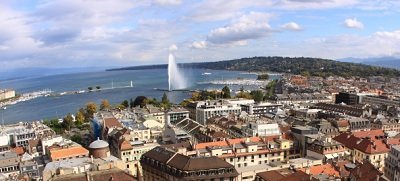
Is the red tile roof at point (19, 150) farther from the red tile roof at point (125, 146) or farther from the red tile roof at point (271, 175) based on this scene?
the red tile roof at point (271, 175)

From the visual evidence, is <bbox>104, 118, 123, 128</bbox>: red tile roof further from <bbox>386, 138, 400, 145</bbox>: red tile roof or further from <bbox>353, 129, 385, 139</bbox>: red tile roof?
<bbox>386, 138, 400, 145</bbox>: red tile roof

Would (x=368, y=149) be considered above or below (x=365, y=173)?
below

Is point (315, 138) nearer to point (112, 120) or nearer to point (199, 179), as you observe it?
point (199, 179)

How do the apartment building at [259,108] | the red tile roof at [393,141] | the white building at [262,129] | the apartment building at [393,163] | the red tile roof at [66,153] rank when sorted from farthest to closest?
the apartment building at [259,108]
the white building at [262,129]
the red tile roof at [66,153]
the red tile roof at [393,141]
the apartment building at [393,163]

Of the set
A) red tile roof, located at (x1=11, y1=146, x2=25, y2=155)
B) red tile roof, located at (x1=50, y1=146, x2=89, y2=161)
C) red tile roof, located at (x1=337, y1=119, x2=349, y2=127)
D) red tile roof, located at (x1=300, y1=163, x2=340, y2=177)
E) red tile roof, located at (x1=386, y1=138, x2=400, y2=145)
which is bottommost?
red tile roof, located at (x1=11, y1=146, x2=25, y2=155)

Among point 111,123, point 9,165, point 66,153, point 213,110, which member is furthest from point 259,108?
point 9,165

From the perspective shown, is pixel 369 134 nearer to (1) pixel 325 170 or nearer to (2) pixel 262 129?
(2) pixel 262 129

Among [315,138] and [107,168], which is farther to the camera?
[315,138]

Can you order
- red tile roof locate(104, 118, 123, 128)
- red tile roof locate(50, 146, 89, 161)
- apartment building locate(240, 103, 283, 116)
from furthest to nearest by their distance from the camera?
1. apartment building locate(240, 103, 283, 116)
2. red tile roof locate(104, 118, 123, 128)
3. red tile roof locate(50, 146, 89, 161)

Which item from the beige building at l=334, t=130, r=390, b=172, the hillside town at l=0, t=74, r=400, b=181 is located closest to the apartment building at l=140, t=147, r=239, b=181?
the hillside town at l=0, t=74, r=400, b=181

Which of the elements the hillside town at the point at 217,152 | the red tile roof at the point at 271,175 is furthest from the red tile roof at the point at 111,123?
the red tile roof at the point at 271,175

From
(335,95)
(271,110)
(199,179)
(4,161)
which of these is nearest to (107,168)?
(199,179)
